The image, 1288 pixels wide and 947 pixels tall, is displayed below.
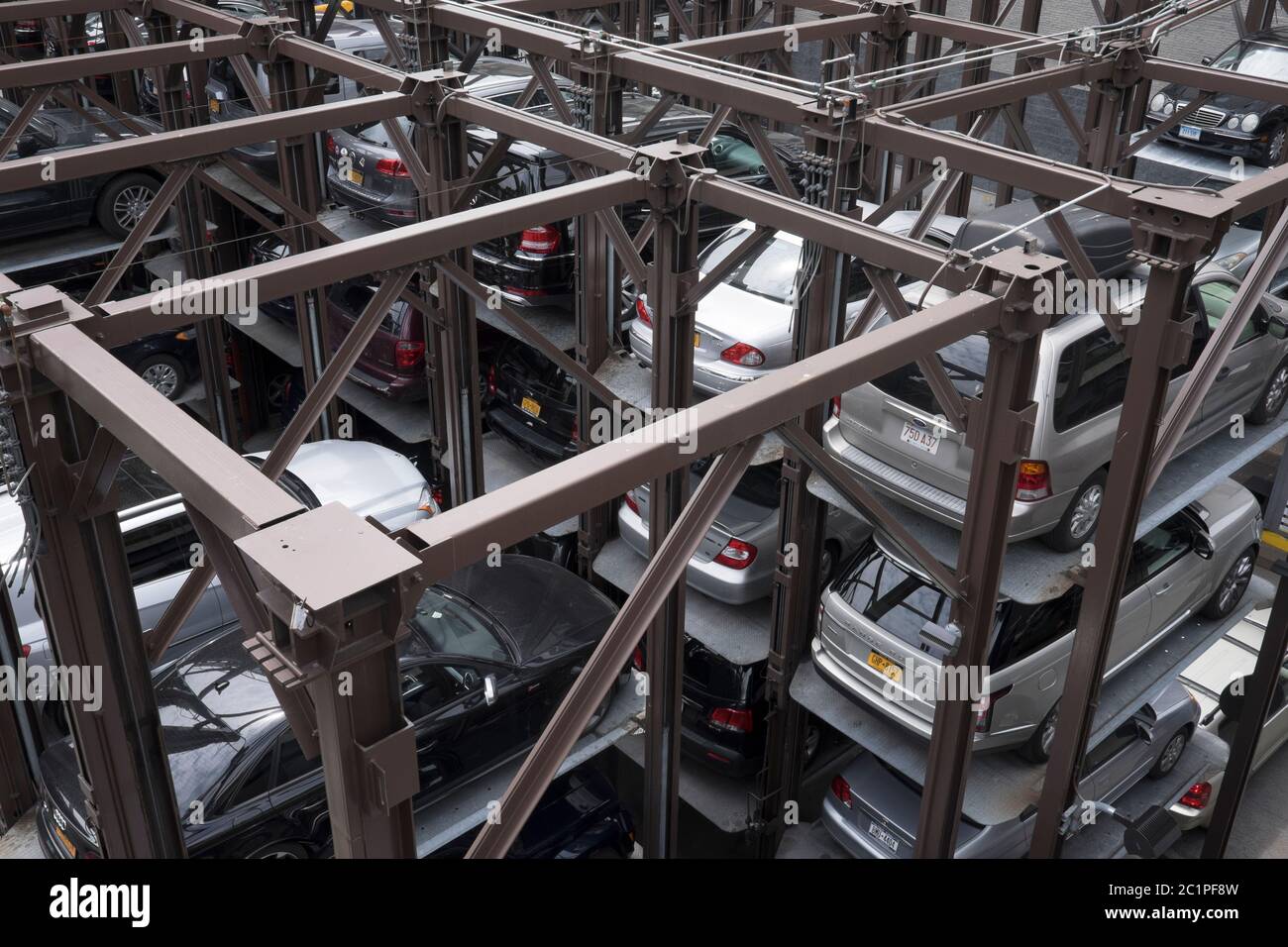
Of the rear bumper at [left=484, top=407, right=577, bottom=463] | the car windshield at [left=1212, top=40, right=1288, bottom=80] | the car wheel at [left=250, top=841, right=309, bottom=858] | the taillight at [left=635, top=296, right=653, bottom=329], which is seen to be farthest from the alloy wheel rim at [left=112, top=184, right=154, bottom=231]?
the car windshield at [left=1212, top=40, right=1288, bottom=80]

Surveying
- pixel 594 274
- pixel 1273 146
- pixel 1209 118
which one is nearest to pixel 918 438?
pixel 594 274

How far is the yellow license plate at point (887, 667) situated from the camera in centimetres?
725

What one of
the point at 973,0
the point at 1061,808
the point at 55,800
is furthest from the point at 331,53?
the point at 973,0

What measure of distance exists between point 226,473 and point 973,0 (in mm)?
12398

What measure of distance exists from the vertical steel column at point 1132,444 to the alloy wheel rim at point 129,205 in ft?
32.9

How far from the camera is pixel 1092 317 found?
695 centimetres

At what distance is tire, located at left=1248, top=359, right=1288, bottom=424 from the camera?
8.72m

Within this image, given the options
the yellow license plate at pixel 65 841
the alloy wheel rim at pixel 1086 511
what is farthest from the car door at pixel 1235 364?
the yellow license plate at pixel 65 841

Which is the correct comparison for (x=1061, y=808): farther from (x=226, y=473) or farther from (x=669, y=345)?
(x=226, y=473)

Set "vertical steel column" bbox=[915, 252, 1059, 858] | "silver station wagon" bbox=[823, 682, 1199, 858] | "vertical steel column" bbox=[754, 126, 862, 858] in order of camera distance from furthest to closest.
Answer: "silver station wagon" bbox=[823, 682, 1199, 858] → "vertical steel column" bbox=[754, 126, 862, 858] → "vertical steel column" bbox=[915, 252, 1059, 858]

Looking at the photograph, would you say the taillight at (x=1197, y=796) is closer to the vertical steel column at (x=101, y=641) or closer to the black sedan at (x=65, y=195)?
the vertical steel column at (x=101, y=641)

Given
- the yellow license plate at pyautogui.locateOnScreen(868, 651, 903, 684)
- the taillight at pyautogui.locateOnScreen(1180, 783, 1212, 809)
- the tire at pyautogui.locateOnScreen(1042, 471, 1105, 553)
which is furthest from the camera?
the taillight at pyautogui.locateOnScreen(1180, 783, 1212, 809)

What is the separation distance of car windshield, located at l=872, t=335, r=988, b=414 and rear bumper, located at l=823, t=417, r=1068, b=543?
1.50 ft

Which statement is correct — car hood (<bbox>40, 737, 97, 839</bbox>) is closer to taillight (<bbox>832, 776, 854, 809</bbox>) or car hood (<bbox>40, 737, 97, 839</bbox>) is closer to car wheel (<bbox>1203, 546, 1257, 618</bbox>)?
taillight (<bbox>832, 776, 854, 809</bbox>)
